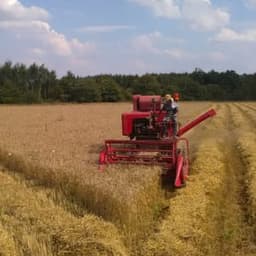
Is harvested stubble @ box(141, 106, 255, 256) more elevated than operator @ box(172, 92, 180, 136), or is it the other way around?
operator @ box(172, 92, 180, 136)

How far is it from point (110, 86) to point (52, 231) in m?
101

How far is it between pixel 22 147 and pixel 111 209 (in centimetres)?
991

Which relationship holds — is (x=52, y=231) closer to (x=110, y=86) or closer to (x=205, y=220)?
(x=205, y=220)

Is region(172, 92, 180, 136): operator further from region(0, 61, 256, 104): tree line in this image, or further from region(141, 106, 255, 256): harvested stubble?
region(0, 61, 256, 104): tree line

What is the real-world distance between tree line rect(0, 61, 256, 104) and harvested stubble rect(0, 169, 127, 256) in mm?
92788

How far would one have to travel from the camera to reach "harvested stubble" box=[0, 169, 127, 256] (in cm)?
743

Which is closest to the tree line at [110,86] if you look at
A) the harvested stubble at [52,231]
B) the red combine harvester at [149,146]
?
the red combine harvester at [149,146]

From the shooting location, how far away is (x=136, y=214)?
9.19m

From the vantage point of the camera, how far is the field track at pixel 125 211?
7824 mm

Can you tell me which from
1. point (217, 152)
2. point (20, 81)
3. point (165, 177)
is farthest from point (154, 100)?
point (20, 81)

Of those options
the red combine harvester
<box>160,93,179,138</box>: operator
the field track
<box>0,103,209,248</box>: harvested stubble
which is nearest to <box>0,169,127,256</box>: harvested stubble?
the field track

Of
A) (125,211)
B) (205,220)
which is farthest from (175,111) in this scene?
(125,211)

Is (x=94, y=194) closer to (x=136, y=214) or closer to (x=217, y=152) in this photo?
(x=136, y=214)

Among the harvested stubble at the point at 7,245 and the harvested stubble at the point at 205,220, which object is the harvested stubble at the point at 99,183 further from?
the harvested stubble at the point at 7,245
